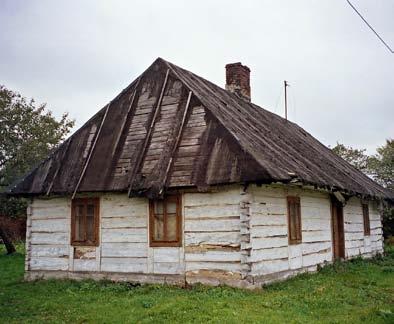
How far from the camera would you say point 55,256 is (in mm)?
13562

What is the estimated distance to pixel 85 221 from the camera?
13211 mm

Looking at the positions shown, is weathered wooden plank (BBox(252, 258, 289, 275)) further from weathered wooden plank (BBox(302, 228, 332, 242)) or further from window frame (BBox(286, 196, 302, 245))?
weathered wooden plank (BBox(302, 228, 332, 242))

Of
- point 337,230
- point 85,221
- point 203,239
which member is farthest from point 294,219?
point 85,221

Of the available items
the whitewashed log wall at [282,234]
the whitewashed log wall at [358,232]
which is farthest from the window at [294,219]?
the whitewashed log wall at [358,232]

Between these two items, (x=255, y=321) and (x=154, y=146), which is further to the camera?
(x=154, y=146)

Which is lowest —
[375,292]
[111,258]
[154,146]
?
[375,292]

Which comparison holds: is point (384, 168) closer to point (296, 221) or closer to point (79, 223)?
point (296, 221)

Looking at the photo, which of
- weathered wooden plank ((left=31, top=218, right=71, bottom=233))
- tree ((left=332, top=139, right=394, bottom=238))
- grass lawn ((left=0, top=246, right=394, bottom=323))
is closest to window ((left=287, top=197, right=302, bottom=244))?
grass lawn ((left=0, top=246, right=394, bottom=323))

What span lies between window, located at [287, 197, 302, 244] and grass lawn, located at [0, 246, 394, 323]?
103cm

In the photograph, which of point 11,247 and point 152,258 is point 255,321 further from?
point 11,247

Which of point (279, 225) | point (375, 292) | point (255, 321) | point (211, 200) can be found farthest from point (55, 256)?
point (375, 292)

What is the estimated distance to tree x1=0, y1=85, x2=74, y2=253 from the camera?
27.3m

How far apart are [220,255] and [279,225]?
2064 millimetres

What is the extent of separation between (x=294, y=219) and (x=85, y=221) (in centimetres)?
552
